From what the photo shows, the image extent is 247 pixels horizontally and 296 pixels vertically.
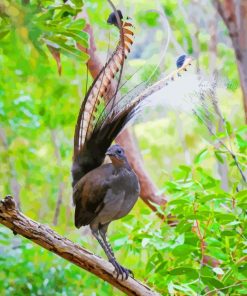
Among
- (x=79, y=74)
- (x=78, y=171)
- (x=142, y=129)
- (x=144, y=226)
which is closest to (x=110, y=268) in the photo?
(x=78, y=171)

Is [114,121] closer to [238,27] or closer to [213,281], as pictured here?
[213,281]

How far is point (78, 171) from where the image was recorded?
1.12 meters

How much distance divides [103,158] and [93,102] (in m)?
0.10

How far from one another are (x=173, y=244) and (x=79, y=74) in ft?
3.34

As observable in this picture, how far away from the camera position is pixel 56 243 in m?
0.93

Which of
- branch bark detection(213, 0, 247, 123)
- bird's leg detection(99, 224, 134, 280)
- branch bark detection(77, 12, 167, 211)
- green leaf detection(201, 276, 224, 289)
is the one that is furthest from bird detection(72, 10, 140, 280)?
branch bark detection(213, 0, 247, 123)

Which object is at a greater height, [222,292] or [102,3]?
[102,3]

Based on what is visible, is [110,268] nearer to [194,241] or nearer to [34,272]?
[194,241]

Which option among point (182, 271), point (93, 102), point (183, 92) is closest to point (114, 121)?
point (93, 102)

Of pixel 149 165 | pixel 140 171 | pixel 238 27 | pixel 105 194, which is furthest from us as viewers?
pixel 149 165

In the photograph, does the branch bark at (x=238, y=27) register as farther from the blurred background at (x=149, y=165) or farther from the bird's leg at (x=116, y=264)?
the bird's leg at (x=116, y=264)

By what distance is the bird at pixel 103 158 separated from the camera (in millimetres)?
1033

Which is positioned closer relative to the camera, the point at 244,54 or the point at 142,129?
the point at 244,54

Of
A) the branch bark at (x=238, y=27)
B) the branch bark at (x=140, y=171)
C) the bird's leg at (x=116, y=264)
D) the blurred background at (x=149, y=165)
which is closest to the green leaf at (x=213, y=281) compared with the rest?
the blurred background at (x=149, y=165)
